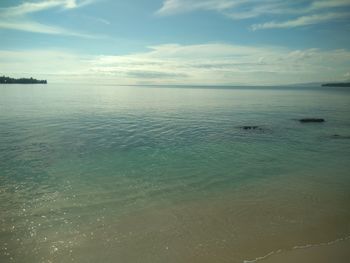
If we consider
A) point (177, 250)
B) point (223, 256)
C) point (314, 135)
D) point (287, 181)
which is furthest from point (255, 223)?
point (314, 135)

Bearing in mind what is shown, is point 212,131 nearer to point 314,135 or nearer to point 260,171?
point 314,135

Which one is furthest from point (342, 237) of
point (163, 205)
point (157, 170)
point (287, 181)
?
point (157, 170)

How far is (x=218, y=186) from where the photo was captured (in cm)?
1516

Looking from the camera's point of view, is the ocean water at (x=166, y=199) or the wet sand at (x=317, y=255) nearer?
the wet sand at (x=317, y=255)

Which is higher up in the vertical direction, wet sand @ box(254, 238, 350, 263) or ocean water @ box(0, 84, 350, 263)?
ocean water @ box(0, 84, 350, 263)

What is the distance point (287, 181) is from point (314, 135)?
18.1 meters

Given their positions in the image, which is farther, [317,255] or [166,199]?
[166,199]

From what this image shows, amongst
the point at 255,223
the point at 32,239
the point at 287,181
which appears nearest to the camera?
the point at 32,239

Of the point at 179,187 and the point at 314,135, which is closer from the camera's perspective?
the point at 179,187

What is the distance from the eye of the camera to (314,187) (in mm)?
15359

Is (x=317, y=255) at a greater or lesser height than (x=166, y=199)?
lesser

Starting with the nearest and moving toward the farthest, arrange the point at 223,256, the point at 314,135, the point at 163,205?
the point at 223,256, the point at 163,205, the point at 314,135

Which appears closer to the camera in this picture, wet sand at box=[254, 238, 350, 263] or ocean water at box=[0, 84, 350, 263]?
wet sand at box=[254, 238, 350, 263]

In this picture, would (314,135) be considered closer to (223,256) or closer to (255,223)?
(255,223)
